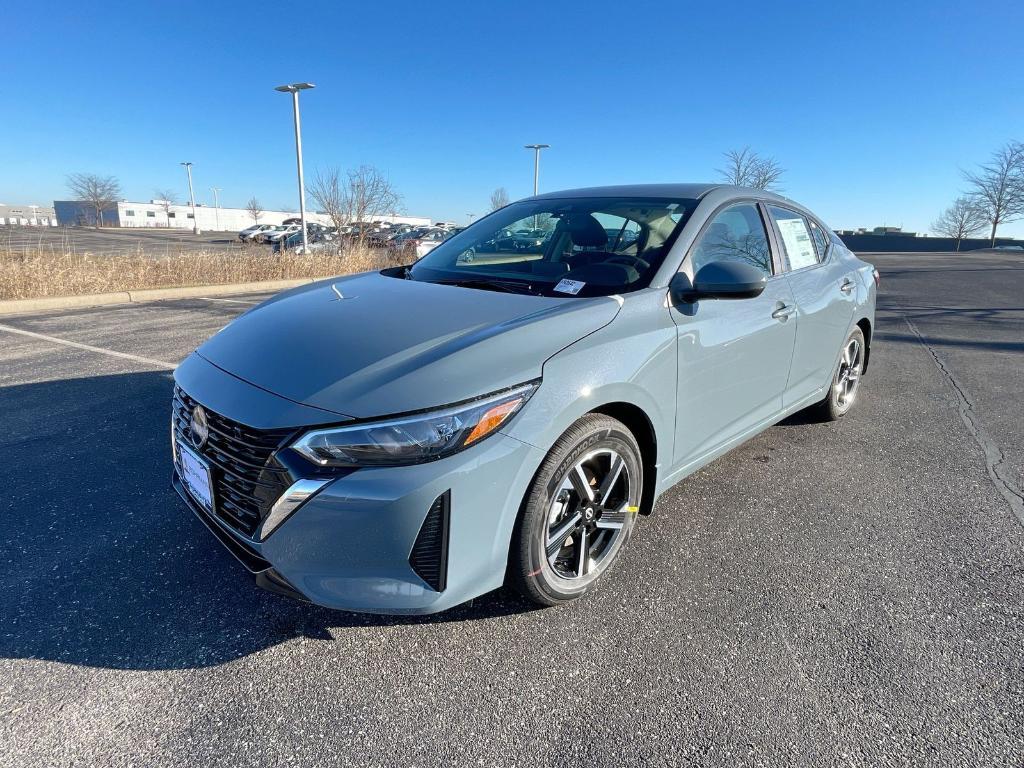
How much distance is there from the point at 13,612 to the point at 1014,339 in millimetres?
10778

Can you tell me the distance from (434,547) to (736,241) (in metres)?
2.34

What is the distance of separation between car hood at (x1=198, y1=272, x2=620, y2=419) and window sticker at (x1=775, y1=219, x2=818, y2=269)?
5.96 ft

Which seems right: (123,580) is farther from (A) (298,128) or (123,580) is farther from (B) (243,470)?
(A) (298,128)

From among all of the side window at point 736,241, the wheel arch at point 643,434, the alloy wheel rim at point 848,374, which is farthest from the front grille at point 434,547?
the alloy wheel rim at point 848,374

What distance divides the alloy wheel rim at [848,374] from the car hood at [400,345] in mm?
2902

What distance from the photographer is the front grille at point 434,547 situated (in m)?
1.82

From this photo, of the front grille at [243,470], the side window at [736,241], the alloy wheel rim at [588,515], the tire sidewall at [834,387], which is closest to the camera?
the front grille at [243,470]

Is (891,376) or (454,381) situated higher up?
(454,381)

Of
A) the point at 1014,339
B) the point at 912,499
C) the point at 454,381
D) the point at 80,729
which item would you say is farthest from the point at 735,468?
the point at 1014,339

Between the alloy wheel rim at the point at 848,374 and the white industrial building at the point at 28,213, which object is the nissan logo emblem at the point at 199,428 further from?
the white industrial building at the point at 28,213

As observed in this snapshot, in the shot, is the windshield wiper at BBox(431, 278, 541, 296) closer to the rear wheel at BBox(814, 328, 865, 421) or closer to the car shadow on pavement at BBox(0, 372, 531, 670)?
the car shadow on pavement at BBox(0, 372, 531, 670)

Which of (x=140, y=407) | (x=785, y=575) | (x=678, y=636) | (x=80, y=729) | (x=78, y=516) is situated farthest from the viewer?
(x=140, y=407)

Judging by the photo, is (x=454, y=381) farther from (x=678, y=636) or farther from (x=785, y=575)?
(x=785, y=575)

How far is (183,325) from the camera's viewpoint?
319 inches
